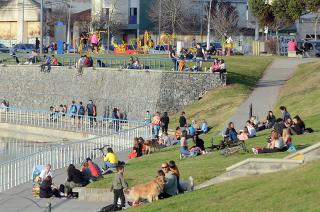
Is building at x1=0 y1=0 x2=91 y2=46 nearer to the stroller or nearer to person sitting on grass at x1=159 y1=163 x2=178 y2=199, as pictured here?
the stroller

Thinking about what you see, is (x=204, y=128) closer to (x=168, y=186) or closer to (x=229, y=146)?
(x=229, y=146)

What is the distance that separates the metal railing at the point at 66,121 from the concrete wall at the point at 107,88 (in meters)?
3.78

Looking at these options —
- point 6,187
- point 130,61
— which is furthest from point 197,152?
point 130,61

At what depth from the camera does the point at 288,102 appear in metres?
45.3

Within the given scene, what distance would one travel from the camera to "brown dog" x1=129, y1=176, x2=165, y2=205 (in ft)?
77.8

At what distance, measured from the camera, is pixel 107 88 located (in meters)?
53.3

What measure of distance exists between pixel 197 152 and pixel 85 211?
706 centimetres

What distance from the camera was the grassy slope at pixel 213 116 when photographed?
2817 cm

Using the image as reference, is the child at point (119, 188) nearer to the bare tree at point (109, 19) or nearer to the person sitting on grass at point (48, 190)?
the person sitting on grass at point (48, 190)

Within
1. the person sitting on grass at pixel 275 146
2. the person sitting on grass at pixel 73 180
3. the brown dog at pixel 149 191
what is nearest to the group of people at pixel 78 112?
the person sitting on grass at pixel 73 180

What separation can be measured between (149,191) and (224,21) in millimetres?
60958

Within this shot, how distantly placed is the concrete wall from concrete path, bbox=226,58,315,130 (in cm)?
254

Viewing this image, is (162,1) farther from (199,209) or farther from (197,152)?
(199,209)

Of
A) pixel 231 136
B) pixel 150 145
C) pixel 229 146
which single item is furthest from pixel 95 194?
pixel 150 145
